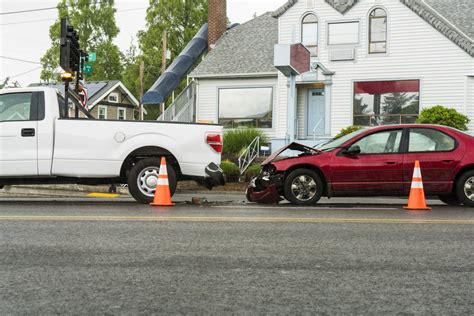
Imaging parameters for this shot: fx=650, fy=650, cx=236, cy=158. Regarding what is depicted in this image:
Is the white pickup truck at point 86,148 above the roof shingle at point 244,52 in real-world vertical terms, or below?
below

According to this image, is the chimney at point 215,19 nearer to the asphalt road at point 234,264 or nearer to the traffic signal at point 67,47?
the traffic signal at point 67,47

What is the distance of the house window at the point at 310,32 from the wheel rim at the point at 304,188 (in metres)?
17.3

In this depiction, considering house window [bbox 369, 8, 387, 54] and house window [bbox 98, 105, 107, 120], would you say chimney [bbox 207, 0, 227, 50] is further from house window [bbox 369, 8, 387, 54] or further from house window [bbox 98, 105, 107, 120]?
house window [bbox 98, 105, 107, 120]

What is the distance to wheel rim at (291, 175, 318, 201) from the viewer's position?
11.0 metres

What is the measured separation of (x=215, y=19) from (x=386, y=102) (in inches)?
419

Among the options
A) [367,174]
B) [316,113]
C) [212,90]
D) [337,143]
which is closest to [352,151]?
[367,174]

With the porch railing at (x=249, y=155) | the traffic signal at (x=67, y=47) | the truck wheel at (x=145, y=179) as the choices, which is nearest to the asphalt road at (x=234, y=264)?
the truck wheel at (x=145, y=179)

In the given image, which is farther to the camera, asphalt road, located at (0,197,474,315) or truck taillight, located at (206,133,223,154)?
truck taillight, located at (206,133,223,154)

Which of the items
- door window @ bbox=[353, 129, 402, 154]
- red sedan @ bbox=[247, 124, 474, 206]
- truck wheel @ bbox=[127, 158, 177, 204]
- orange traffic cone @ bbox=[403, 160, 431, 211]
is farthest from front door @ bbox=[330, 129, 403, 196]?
truck wheel @ bbox=[127, 158, 177, 204]

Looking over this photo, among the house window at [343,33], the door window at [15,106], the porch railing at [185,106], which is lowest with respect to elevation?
the door window at [15,106]

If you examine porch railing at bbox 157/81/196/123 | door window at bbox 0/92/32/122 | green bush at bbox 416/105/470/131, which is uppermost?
porch railing at bbox 157/81/196/123

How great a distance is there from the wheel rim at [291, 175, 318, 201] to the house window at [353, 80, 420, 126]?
16093 millimetres

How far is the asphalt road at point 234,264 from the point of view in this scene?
3.97 metres

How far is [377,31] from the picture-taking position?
26.7m
